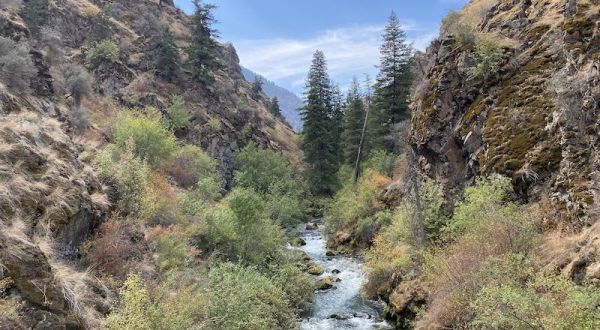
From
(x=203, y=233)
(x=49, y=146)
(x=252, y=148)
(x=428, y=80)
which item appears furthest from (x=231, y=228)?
(x=252, y=148)

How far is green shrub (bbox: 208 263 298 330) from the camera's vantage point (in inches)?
644

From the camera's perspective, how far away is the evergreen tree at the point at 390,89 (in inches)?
2050

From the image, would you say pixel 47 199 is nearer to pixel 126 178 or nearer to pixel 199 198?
pixel 126 178

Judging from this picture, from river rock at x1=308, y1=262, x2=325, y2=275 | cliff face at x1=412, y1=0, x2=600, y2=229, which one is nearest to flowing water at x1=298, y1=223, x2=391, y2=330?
river rock at x1=308, y1=262, x2=325, y2=275

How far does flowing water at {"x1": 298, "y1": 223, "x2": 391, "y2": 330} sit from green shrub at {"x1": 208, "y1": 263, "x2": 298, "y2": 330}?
2046 mm

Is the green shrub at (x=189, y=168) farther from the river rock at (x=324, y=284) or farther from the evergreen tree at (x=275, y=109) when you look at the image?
the evergreen tree at (x=275, y=109)

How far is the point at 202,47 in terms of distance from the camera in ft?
216

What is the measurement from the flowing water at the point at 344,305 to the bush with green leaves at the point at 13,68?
21242 millimetres

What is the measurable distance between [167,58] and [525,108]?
50.4 m

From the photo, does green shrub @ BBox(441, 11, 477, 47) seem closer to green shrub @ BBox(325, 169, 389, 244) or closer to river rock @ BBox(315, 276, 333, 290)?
green shrub @ BBox(325, 169, 389, 244)

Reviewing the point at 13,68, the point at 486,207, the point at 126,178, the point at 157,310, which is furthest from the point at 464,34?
the point at 13,68

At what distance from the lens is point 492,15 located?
30.9 m

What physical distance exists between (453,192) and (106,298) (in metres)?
20.4

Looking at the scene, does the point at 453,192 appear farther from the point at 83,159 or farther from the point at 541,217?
the point at 83,159
